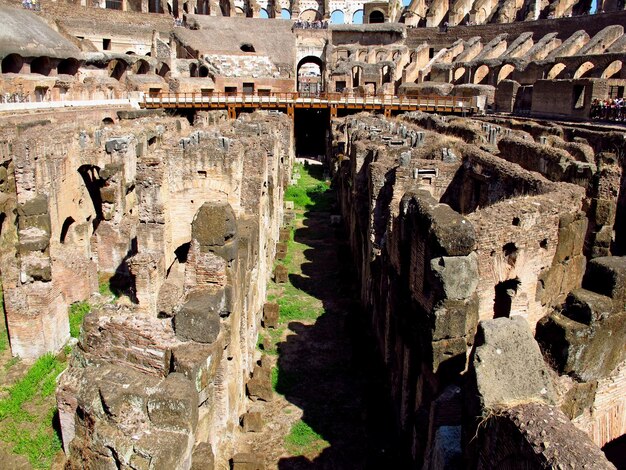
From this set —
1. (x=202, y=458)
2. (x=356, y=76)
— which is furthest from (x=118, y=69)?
(x=202, y=458)

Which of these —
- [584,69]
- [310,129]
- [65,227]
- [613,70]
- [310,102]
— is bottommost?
[65,227]

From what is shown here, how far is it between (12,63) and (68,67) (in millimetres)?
6636

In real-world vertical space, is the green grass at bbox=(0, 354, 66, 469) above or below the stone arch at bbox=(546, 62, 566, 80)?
below

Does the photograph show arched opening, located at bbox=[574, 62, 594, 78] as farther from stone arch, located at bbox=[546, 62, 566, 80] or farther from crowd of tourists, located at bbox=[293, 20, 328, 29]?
crowd of tourists, located at bbox=[293, 20, 328, 29]

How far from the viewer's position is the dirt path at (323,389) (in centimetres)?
823

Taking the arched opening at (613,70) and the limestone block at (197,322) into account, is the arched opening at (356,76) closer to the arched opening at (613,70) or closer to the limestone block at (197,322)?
the arched opening at (613,70)

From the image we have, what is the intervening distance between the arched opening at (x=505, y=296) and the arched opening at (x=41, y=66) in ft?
140

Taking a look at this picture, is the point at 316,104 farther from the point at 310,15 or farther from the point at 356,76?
the point at 310,15

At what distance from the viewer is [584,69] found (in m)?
35.9

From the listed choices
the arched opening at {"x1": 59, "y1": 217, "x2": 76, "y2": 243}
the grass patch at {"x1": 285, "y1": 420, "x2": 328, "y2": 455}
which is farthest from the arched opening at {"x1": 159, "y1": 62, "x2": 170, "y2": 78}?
A: the grass patch at {"x1": 285, "y1": 420, "x2": 328, "y2": 455}

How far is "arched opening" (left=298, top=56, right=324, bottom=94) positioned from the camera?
5831cm

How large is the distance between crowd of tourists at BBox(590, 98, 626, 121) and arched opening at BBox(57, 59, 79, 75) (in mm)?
37916

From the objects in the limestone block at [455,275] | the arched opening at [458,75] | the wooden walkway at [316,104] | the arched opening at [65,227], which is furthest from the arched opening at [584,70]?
the limestone block at [455,275]

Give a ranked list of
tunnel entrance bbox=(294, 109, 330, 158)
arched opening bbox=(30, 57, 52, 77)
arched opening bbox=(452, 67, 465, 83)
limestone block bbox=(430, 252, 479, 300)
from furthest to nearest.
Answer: arched opening bbox=(452, 67, 465, 83) → tunnel entrance bbox=(294, 109, 330, 158) → arched opening bbox=(30, 57, 52, 77) → limestone block bbox=(430, 252, 479, 300)
